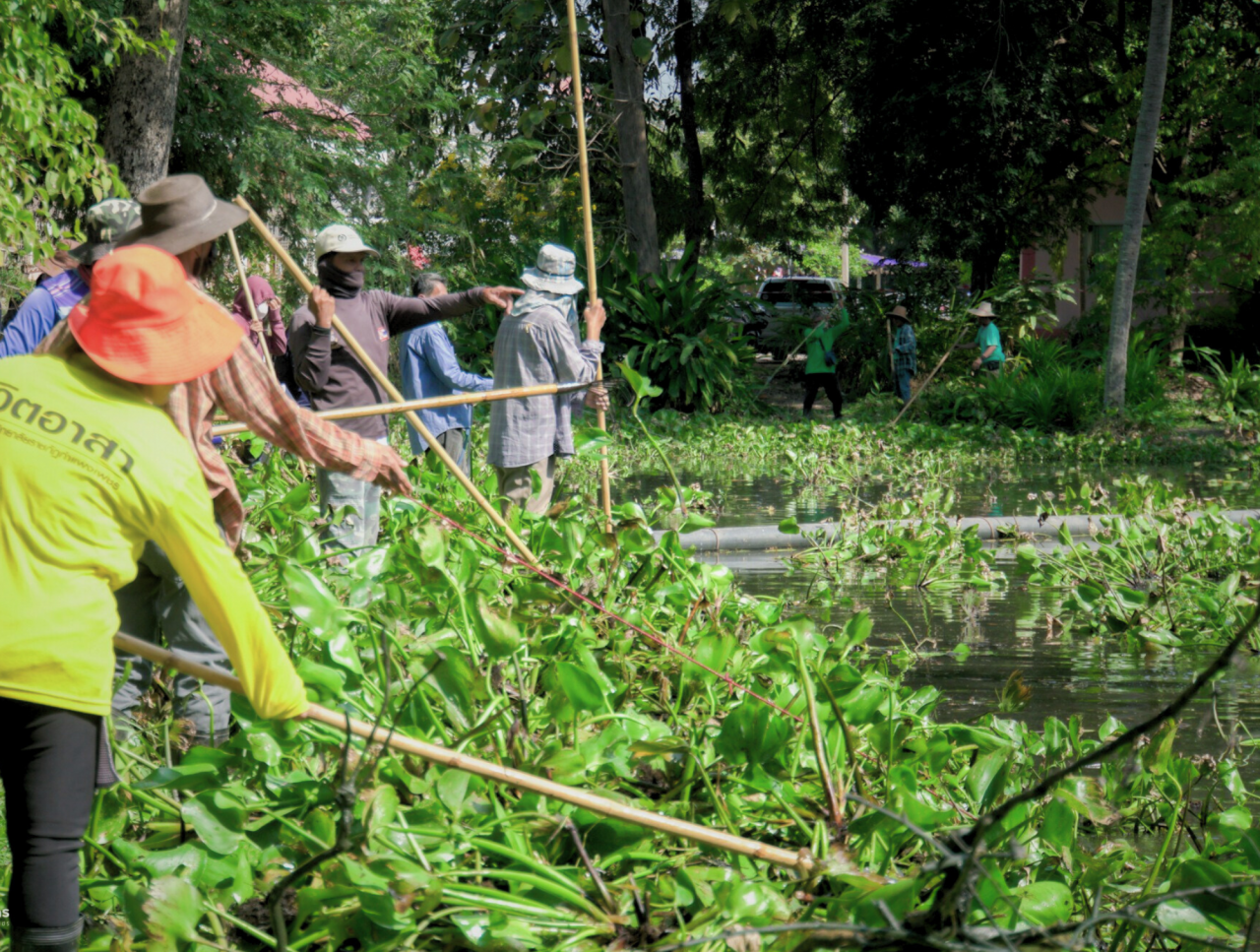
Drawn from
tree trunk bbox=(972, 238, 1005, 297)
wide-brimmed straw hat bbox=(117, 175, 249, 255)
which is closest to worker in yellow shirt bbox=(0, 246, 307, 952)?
wide-brimmed straw hat bbox=(117, 175, 249, 255)

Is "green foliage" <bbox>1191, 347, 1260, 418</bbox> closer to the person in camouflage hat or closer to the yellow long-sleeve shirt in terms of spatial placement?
the person in camouflage hat

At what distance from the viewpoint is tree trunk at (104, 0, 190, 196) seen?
36.9ft

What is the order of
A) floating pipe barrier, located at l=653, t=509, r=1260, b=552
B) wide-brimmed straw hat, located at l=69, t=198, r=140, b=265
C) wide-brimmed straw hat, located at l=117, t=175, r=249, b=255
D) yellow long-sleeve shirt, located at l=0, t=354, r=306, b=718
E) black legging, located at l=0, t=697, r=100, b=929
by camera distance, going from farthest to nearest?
1. floating pipe barrier, located at l=653, t=509, r=1260, b=552
2. wide-brimmed straw hat, located at l=69, t=198, r=140, b=265
3. wide-brimmed straw hat, located at l=117, t=175, r=249, b=255
4. black legging, located at l=0, t=697, r=100, b=929
5. yellow long-sleeve shirt, located at l=0, t=354, r=306, b=718

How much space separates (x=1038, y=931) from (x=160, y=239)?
7.64 ft

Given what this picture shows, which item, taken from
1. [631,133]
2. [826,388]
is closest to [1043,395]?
[826,388]

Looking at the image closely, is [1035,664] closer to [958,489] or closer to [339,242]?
[339,242]

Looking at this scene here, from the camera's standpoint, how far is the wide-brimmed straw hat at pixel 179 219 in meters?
3.01

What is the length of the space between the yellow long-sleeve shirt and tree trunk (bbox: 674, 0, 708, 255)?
22.1m

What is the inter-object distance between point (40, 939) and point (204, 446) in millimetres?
1271

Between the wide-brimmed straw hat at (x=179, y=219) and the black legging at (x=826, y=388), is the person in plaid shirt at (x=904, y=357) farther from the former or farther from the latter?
the wide-brimmed straw hat at (x=179, y=219)

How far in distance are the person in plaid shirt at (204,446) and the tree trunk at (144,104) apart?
28.8 ft

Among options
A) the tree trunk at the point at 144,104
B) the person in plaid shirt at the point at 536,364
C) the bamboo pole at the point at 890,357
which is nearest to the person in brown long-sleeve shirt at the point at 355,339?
the person in plaid shirt at the point at 536,364

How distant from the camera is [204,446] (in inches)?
131

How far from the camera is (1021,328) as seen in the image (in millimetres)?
20031
